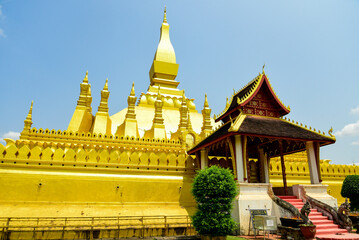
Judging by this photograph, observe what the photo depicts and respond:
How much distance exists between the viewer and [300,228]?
919 cm

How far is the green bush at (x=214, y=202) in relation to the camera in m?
8.39

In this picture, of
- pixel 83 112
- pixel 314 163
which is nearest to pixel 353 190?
pixel 314 163

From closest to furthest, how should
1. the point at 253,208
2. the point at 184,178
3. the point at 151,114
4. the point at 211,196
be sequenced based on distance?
the point at 211,196 < the point at 253,208 < the point at 184,178 < the point at 151,114

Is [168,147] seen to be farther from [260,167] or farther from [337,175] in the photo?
[337,175]

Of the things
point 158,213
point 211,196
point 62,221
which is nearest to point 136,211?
point 158,213

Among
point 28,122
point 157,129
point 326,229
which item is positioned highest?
point 157,129

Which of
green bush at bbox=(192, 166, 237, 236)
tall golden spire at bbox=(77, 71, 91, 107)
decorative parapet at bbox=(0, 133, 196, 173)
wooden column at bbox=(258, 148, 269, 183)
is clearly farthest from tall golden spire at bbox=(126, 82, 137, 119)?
green bush at bbox=(192, 166, 237, 236)

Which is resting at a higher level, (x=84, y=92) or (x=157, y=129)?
(x=84, y=92)

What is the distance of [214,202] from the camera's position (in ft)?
28.5

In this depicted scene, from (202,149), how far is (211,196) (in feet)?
16.0

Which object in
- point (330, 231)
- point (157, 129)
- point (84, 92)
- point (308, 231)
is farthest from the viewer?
point (84, 92)

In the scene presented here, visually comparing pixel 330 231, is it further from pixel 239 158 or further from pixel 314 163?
pixel 239 158

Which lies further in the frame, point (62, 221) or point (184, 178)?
point (184, 178)

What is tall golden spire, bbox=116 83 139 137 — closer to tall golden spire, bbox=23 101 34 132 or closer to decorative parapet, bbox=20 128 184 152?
decorative parapet, bbox=20 128 184 152
